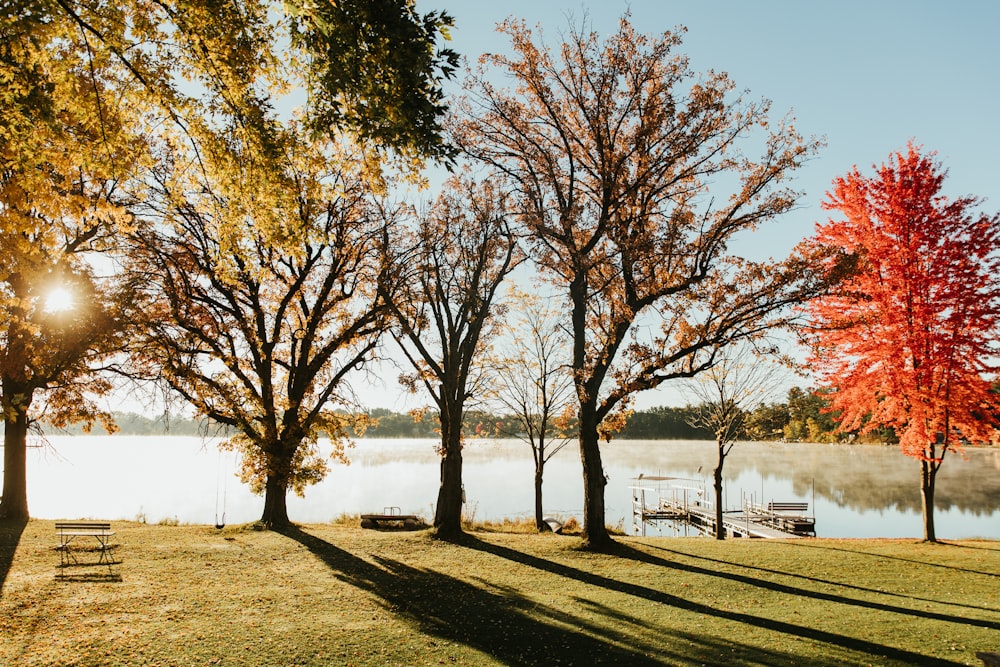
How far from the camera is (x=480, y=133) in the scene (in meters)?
17.3

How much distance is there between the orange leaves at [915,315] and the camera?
16.9 meters

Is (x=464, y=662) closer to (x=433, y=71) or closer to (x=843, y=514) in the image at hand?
(x=433, y=71)

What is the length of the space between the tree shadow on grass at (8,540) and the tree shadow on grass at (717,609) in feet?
34.5

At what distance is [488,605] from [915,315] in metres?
15.5

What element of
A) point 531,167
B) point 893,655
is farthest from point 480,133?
point 893,655

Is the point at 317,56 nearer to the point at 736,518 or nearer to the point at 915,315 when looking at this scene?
the point at 915,315

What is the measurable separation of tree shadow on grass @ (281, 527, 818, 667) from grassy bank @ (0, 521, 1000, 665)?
4 cm

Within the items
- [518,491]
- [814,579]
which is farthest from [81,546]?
[518,491]

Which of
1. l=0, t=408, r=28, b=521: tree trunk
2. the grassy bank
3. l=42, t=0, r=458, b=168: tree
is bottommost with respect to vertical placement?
the grassy bank

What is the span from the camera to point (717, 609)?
1038 centimetres

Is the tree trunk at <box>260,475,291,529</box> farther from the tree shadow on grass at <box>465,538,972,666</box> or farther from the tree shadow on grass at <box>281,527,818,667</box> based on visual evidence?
the tree shadow on grass at <box>281,527,818,667</box>

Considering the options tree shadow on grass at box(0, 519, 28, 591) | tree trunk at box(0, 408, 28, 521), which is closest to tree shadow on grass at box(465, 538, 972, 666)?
tree shadow on grass at box(0, 519, 28, 591)

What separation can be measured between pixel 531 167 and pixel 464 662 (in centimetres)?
1384

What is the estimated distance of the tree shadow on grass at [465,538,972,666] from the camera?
810cm
